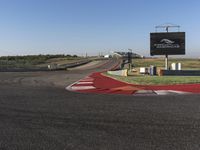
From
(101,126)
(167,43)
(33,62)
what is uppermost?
(167,43)

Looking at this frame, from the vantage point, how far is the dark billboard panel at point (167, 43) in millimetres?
42750

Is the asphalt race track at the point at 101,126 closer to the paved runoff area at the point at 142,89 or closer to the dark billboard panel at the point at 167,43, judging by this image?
the paved runoff area at the point at 142,89

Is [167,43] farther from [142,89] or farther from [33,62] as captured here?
[33,62]

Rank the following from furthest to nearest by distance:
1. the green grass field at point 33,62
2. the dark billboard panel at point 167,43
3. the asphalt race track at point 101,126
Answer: the green grass field at point 33,62
the dark billboard panel at point 167,43
the asphalt race track at point 101,126

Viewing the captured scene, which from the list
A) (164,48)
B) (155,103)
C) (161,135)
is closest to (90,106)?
(155,103)

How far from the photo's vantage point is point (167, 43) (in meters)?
42.8

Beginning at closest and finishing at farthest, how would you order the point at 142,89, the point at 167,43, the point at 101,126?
1. the point at 101,126
2. the point at 142,89
3. the point at 167,43

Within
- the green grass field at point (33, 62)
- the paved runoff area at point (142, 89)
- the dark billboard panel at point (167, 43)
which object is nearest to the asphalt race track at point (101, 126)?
the paved runoff area at point (142, 89)

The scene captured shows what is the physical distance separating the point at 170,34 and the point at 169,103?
31592 millimetres

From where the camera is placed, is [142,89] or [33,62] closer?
[142,89]

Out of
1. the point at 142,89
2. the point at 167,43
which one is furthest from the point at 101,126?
the point at 167,43

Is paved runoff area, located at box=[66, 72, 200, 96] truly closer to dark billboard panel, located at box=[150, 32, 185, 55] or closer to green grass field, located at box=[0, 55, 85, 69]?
dark billboard panel, located at box=[150, 32, 185, 55]

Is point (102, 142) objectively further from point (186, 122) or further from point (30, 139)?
point (186, 122)

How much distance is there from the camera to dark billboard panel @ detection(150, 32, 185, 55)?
42.8m
